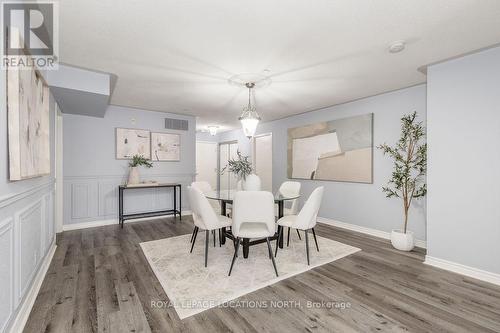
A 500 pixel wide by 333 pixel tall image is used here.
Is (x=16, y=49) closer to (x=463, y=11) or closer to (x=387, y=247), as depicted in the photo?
(x=463, y=11)

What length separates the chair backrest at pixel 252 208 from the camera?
2.38 meters

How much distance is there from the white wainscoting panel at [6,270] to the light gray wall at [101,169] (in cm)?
314

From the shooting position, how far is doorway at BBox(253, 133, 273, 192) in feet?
20.1

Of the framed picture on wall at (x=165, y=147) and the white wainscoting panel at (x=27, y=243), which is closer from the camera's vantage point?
the white wainscoting panel at (x=27, y=243)

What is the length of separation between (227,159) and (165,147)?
303 cm

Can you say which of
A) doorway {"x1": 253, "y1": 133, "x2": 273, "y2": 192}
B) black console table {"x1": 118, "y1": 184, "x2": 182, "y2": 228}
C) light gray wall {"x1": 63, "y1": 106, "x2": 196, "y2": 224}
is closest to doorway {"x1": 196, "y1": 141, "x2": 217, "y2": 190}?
doorway {"x1": 253, "y1": 133, "x2": 273, "y2": 192}

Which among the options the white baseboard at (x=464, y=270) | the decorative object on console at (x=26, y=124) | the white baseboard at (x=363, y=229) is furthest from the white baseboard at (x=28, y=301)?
the white baseboard at (x=363, y=229)

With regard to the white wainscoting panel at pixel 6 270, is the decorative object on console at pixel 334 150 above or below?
above

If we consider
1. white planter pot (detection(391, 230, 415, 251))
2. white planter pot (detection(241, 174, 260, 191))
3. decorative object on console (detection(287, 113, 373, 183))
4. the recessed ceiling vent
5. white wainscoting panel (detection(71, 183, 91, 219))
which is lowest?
white planter pot (detection(391, 230, 415, 251))

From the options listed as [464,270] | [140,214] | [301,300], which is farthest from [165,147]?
[464,270]

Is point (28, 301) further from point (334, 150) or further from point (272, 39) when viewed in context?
point (334, 150)

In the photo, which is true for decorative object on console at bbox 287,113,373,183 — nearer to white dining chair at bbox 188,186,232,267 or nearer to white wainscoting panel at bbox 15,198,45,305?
white dining chair at bbox 188,186,232,267

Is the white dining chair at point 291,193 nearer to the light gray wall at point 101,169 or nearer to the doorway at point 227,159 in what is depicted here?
the light gray wall at point 101,169

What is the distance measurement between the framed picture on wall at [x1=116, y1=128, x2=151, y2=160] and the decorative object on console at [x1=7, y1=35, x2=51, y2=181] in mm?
2256
